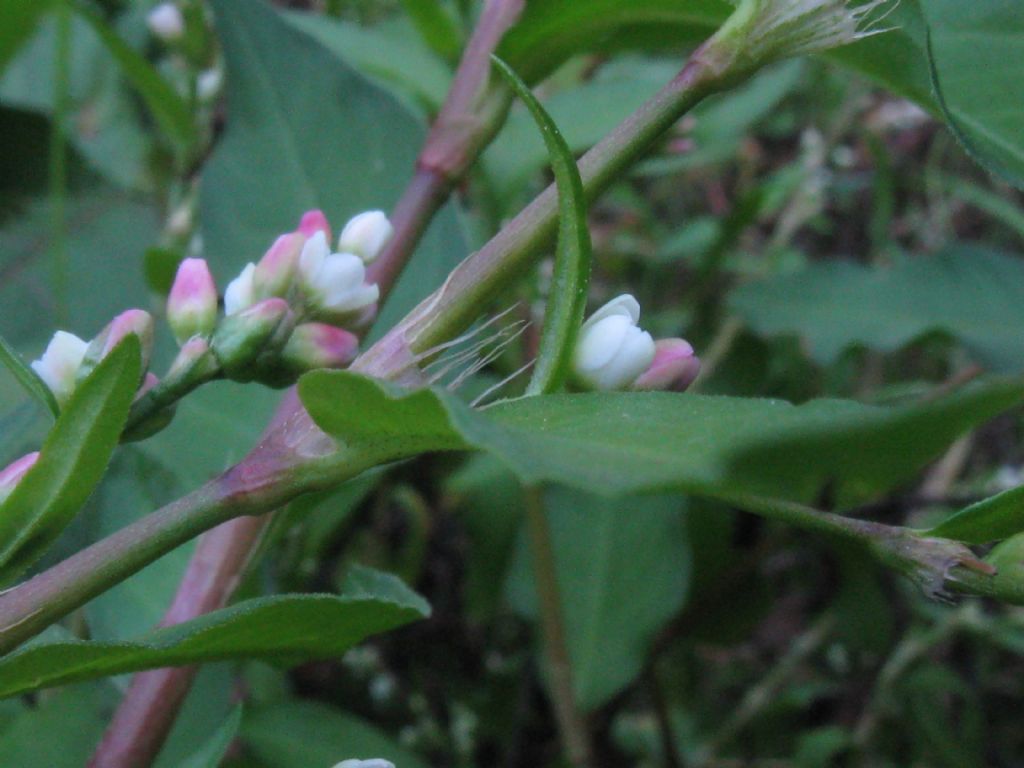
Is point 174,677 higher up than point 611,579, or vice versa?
point 174,677

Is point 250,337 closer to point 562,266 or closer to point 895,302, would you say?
point 562,266

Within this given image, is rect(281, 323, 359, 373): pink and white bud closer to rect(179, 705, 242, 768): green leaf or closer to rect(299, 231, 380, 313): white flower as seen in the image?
rect(299, 231, 380, 313): white flower

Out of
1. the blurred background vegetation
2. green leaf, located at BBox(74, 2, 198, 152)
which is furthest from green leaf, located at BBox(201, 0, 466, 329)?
green leaf, located at BBox(74, 2, 198, 152)

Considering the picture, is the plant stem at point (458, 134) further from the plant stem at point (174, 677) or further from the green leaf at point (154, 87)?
the green leaf at point (154, 87)

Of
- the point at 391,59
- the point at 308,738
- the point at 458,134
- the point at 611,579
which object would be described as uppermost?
the point at 458,134

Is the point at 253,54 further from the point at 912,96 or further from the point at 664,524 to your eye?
the point at 664,524

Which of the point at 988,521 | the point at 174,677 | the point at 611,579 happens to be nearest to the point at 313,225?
the point at 174,677

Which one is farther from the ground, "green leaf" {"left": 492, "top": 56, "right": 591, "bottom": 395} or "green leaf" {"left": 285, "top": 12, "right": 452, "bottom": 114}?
"green leaf" {"left": 492, "top": 56, "right": 591, "bottom": 395}
